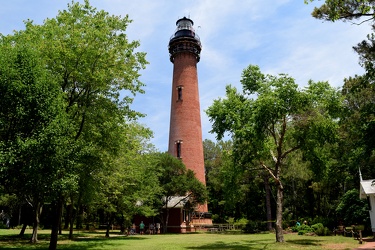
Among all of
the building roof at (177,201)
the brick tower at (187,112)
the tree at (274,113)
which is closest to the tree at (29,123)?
the tree at (274,113)

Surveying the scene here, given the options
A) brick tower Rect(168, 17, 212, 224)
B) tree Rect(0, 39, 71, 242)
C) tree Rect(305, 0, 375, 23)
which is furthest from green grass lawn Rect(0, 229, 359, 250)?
brick tower Rect(168, 17, 212, 224)

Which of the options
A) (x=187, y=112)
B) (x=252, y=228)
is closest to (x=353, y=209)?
(x=252, y=228)

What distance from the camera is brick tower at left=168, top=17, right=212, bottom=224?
1442 inches

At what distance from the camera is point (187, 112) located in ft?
121

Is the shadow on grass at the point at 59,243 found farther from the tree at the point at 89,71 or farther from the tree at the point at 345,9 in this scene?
the tree at the point at 345,9

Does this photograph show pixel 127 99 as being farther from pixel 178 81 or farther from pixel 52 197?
pixel 178 81

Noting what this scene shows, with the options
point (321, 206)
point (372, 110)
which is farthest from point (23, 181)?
point (321, 206)

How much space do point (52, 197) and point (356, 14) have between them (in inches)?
529

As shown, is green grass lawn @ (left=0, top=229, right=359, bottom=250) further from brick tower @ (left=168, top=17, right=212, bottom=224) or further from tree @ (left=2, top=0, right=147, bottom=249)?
brick tower @ (left=168, top=17, right=212, bottom=224)

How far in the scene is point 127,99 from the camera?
1692cm

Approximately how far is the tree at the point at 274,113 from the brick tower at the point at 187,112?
55.3ft

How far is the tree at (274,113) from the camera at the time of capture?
17000 millimetres

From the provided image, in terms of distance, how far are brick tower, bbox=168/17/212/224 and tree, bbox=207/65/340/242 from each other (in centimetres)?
1685

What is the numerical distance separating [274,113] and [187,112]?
67.7ft
